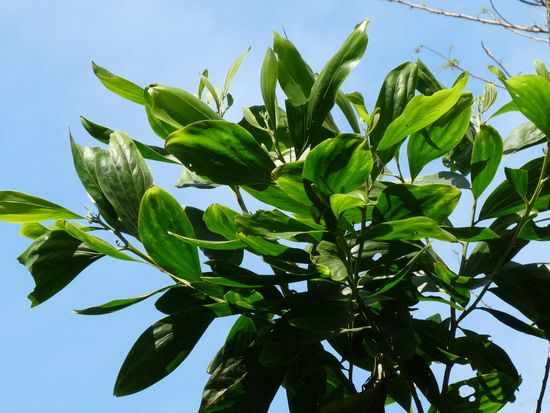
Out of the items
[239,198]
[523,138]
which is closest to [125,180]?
[239,198]

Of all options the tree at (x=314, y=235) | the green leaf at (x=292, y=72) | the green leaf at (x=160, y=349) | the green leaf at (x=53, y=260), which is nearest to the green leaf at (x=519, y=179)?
the tree at (x=314, y=235)

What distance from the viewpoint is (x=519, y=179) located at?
0.70 metres

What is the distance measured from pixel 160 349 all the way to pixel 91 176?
196 mm

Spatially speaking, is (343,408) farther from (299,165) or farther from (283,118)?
(283,118)

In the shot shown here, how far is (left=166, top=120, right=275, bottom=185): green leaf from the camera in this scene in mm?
630

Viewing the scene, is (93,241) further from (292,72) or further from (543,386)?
(543,386)

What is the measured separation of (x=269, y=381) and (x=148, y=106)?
0.32m

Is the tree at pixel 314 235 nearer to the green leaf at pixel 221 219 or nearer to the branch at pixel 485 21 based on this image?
the green leaf at pixel 221 219

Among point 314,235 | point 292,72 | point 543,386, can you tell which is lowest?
point 543,386

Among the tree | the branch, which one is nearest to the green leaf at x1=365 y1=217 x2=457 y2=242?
the tree

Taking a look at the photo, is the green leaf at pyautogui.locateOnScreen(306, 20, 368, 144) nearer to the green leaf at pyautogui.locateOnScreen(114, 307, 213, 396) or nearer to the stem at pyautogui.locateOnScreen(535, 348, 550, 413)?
the green leaf at pyautogui.locateOnScreen(114, 307, 213, 396)

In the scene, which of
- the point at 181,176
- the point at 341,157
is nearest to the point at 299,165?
the point at 341,157

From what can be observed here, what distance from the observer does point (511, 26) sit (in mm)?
2766

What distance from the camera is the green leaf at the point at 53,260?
77 centimetres
